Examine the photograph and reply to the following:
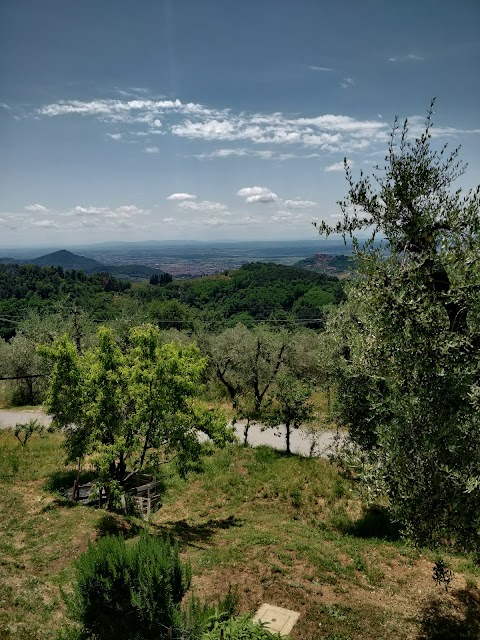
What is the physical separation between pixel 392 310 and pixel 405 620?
9382 millimetres

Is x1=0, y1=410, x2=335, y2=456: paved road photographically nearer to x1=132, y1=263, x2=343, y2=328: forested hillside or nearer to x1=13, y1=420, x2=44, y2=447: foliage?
x1=13, y1=420, x2=44, y2=447: foliage

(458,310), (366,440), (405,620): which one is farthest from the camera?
(366,440)

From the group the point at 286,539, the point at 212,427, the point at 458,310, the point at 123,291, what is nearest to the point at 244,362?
the point at 212,427

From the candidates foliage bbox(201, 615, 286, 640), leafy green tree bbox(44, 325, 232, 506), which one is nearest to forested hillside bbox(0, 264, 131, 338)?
leafy green tree bbox(44, 325, 232, 506)

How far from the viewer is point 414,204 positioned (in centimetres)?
1084

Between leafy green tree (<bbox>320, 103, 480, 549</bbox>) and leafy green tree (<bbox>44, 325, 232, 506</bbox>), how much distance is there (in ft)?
31.5

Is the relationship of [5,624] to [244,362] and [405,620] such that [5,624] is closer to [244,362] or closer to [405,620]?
[405,620]

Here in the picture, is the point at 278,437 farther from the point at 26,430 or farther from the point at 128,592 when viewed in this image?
the point at 128,592

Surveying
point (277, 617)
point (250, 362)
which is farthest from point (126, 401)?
point (250, 362)

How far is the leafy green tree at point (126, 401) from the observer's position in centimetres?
1803

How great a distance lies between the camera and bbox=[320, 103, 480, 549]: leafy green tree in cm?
884

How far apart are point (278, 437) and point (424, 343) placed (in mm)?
28099

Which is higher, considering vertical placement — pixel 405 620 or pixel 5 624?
pixel 5 624

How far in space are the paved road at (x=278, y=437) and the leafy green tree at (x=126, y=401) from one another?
11156mm
